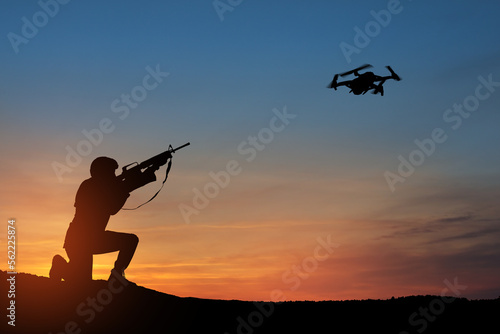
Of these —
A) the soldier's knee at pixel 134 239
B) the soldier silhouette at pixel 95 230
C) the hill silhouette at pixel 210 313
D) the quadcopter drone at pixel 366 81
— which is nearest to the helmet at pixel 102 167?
the soldier silhouette at pixel 95 230

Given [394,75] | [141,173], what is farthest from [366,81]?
[141,173]

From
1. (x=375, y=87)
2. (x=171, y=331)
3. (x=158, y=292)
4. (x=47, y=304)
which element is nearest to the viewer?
(x=171, y=331)

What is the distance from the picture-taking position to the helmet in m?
16.1

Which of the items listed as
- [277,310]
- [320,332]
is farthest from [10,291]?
[320,332]

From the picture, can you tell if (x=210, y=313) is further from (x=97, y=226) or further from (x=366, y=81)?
(x=366, y=81)

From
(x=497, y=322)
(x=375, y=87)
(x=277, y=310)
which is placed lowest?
(x=497, y=322)

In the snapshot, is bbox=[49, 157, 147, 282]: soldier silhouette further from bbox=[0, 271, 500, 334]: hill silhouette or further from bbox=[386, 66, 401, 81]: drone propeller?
bbox=[386, 66, 401, 81]: drone propeller

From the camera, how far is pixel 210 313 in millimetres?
15797

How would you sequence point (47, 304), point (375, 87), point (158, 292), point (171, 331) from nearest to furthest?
point (171, 331) < point (47, 304) < point (158, 292) < point (375, 87)

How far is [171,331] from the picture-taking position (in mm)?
14648

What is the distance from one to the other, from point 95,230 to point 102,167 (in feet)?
5.65

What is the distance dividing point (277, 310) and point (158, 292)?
3528mm

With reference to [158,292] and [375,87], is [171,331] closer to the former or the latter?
[158,292]

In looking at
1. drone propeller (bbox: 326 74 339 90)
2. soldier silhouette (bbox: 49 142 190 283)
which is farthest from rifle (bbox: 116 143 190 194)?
drone propeller (bbox: 326 74 339 90)
